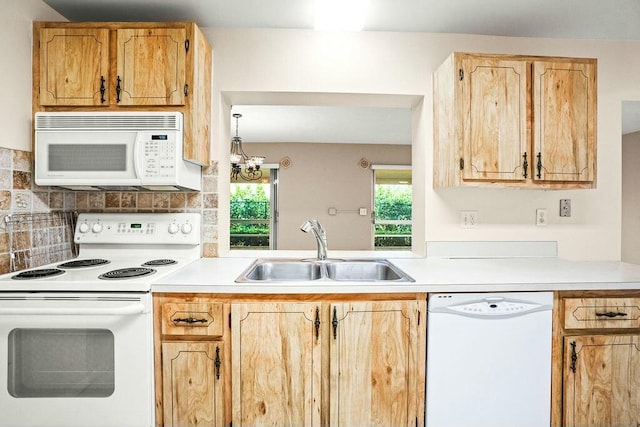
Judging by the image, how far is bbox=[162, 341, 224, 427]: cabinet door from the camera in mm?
1566

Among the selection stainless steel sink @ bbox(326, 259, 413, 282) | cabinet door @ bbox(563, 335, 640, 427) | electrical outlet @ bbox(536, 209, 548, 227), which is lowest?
cabinet door @ bbox(563, 335, 640, 427)

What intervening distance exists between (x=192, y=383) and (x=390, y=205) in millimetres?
5196

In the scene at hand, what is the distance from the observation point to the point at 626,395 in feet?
5.43

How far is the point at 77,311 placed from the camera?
1442mm

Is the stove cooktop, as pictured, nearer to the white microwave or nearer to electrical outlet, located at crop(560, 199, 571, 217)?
the white microwave

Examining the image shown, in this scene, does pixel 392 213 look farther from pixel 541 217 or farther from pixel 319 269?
pixel 319 269

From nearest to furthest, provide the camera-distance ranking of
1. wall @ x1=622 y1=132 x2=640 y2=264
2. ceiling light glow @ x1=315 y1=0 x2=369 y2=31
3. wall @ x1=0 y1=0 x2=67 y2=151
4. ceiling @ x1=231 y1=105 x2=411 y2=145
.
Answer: wall @ x1=0 y1=0 x2=67 y2=151 → ceiling light glow @ x1=315 y1=0 x2=369 y2=31 → ceiling @ x1=231 y1=105 x2=411 y2=145 → wall @ x1=622 y1=132 x2=640 y2=264

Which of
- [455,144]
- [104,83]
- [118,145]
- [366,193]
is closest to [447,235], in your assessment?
[455,144]

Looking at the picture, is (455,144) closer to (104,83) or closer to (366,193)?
(104,83)

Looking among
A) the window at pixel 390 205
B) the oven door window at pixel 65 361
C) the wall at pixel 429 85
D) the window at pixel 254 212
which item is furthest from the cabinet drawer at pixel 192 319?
the window at pixel 390 205

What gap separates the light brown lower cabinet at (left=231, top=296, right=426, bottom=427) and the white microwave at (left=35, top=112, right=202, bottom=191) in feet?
2.73

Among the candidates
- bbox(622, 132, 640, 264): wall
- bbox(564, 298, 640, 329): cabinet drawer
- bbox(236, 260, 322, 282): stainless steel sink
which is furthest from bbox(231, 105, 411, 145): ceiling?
bbox(622, 132, 640, 264): wall

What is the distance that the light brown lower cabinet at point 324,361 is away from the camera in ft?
5.18

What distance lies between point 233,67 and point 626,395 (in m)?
2.65
